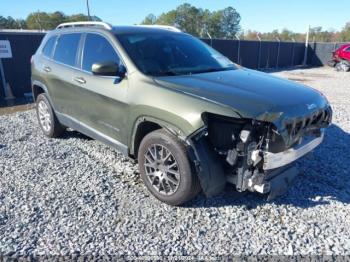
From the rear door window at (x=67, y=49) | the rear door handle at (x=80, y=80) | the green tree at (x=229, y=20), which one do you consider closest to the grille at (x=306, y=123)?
the rear door handle at (x=80, y=80)

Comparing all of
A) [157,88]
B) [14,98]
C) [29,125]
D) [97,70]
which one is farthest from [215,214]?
[14,98]

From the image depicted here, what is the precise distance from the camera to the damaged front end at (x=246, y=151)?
121 inches

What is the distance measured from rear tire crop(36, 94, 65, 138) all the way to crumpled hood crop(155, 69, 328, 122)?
2727 millimetres

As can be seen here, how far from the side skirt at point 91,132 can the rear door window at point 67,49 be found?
0.86m

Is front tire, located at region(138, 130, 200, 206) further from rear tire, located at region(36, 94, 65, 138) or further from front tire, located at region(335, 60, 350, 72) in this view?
front tire, located at region(335, 60, 350, 72)

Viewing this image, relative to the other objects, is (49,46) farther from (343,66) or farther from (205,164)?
(343,66)

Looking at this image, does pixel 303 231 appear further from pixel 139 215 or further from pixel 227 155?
pixel 139 215

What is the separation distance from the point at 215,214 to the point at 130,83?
1.74 metres

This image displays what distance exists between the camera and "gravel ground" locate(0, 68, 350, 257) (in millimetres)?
2984

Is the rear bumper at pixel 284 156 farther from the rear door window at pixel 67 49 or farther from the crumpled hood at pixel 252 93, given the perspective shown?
the rear door window at pixel 67 49

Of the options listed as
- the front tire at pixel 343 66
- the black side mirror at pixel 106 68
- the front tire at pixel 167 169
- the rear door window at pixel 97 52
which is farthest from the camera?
the front tire at pixel 343 66

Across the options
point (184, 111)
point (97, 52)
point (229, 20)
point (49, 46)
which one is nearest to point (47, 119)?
point (49, 46)

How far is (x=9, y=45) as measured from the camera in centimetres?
982

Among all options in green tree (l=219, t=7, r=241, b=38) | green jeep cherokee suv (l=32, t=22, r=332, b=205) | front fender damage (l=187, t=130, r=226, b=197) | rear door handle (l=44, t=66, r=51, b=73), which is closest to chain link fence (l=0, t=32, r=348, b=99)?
rear door handle (l=44, t=66, r=51, b=73)
